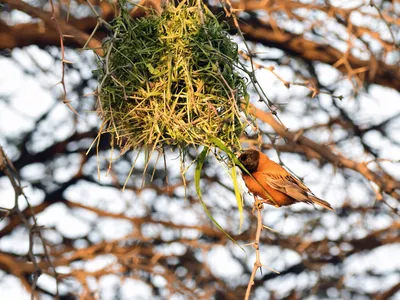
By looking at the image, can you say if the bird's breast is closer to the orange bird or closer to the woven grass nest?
the orange bird

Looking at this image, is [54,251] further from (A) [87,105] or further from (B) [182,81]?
(B) [182,81]

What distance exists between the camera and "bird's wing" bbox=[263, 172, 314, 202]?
124 inches

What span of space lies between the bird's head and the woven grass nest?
1.44 feet

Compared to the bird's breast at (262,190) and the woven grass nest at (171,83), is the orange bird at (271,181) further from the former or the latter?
the woven grass nest at (171,83)

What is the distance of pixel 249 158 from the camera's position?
3.01 m

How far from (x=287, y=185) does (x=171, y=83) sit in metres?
0.97

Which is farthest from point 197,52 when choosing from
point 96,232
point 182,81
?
point 96,232

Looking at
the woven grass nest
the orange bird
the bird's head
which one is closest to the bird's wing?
the orange bird

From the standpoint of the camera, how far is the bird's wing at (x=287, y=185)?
3156mm

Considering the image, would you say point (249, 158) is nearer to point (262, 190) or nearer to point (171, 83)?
point (262, 190)

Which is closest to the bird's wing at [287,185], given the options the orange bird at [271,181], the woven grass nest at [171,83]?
the orange bird at [271,181]

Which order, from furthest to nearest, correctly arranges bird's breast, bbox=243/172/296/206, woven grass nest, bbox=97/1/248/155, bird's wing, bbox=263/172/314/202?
bird's wing, bbox=263/172/314/202
bird's breast, bbox=243/172/296/206
woven grass nest, bbox=97/1/248/155

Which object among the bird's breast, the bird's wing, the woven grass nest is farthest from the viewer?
the bird's wing

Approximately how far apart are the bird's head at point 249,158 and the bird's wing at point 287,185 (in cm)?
11
